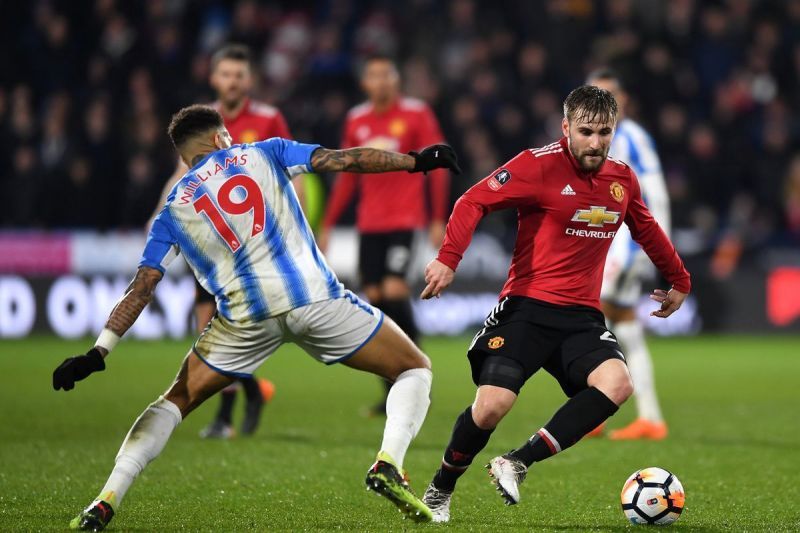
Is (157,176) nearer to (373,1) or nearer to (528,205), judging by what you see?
(373,1)

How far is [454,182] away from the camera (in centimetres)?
1686

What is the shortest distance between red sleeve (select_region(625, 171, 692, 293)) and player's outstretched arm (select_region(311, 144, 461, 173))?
35.5 inches

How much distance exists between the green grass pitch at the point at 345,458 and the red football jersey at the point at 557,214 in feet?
3.31

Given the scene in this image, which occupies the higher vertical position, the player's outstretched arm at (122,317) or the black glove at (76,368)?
the player's outstretched arm at (122,317)

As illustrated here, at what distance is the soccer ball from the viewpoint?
530cm

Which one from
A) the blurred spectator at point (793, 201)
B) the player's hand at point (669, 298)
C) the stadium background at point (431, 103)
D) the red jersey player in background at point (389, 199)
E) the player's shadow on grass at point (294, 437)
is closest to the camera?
the player's hand at point (669, 298)

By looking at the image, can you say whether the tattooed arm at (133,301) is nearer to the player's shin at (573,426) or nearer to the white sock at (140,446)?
the white sock at (140,446)

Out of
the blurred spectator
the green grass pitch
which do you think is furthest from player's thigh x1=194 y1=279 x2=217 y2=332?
the blurred spectator

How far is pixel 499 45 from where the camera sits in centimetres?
1892

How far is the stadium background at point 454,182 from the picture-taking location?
366 inches

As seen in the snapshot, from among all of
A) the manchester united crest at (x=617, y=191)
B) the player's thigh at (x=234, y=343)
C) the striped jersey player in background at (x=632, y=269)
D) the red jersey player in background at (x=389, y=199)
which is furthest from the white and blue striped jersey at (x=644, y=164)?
the player's thigh at (x=234, y=343)

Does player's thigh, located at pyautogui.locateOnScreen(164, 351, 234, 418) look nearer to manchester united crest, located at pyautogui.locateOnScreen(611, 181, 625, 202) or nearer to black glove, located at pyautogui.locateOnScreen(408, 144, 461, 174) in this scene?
black glove, located at pyautogui.locateOnScreen(408, 144, 461, 174)

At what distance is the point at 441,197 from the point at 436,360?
12.8 ft

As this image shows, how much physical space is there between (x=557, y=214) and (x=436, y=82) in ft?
42.5
